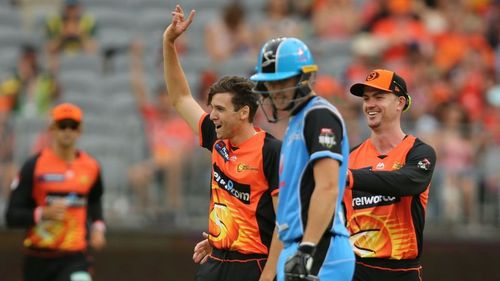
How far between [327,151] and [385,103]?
192 centimetres

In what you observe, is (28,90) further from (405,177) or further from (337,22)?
(405,177)

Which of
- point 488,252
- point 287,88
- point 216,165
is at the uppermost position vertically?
point 287,88

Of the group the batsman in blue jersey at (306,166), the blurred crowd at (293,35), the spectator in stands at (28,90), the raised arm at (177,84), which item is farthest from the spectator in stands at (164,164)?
the batsman in blue jersey at (306,166)

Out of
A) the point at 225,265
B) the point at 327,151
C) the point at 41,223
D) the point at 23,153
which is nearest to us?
the point at 327,151

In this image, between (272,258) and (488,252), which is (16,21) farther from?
(272,258)

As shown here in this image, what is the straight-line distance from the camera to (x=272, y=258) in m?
6.93

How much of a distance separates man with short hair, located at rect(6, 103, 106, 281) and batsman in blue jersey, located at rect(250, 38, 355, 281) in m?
4.68

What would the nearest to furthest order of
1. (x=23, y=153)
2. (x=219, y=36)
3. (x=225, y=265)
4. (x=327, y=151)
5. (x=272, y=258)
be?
(x=327, y=151) < (x=272, y=258) < (x=225, y=265) < (x=23, y=153) < (x=219, y=36)

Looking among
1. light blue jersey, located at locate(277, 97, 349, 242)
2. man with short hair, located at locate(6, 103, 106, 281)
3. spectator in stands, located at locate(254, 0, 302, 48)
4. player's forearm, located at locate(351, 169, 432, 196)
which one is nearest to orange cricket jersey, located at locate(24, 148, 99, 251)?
man with short hair, located at locate(6, 103, 106, 281)

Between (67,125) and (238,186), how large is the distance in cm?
Answer: 367

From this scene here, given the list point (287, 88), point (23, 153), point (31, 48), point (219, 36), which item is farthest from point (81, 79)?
point (287, 88)

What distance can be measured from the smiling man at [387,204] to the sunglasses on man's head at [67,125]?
3661 millimetres

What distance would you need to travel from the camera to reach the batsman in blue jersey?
6.11 metres

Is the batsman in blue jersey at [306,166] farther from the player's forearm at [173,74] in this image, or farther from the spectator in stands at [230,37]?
the spectator in stands at [230,37]
